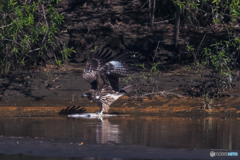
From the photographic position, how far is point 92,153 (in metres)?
6.67

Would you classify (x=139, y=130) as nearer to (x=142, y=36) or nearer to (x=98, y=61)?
(x=98, y=61)

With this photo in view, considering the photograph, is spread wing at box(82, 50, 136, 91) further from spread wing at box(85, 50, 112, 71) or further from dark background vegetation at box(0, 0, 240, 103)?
dark background vegetation at box(0, 0, 240, 103)

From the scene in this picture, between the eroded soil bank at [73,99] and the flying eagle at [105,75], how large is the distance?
648 mm

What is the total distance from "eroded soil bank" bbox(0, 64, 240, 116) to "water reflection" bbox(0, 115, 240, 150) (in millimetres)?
1201

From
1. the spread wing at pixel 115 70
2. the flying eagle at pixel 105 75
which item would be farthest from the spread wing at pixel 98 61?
the spread wing at pixel 115 70

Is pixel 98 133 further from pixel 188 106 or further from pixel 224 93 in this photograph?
pixel 224 93

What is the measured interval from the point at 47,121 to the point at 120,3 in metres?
10.2

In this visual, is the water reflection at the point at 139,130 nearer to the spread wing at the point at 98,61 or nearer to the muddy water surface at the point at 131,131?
the muddy water surface at the point at 131,131

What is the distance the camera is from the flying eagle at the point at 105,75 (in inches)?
452

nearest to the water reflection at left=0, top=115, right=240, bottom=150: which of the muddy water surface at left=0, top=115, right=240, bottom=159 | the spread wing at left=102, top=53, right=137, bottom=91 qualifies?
the muddy water surface at left=0, top=115, right=240, bottom=159

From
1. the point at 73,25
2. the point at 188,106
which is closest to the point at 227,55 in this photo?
the point at 188,106

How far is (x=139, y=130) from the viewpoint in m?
8.88

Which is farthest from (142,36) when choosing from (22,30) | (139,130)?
(139,130)

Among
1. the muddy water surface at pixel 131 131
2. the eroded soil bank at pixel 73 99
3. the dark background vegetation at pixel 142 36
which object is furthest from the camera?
the dark background vegetation at pixel 142 36
